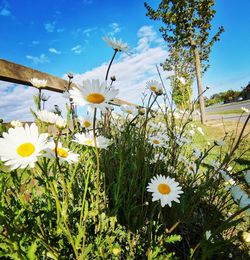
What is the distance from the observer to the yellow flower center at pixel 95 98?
0.73m

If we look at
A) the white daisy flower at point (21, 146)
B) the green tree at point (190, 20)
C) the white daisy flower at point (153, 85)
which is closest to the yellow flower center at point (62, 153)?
the white daisy flower at point (21, 146)

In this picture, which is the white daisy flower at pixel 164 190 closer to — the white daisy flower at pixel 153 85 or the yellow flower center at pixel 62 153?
the yellow flower center at pixel 62 153

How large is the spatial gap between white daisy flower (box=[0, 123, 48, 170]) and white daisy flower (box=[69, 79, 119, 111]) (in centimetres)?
16

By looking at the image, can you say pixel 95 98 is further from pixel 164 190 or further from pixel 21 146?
pixel 164 190

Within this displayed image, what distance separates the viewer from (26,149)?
63cm

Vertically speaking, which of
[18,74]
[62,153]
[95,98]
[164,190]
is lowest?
[164,190]

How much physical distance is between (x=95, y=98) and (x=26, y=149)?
254mm

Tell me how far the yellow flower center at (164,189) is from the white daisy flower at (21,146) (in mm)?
607

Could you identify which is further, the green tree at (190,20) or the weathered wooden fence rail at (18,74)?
the green tree at (190,20)

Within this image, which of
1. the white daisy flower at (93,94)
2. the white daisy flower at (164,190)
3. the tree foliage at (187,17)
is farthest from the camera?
the tree foliage at (187,17)

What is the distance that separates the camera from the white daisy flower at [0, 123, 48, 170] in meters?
0.57

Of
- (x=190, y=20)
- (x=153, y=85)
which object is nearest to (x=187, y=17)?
(x=190, y=20)

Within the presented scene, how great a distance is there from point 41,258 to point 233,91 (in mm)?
59790

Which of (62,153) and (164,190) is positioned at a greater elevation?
(62,153)
